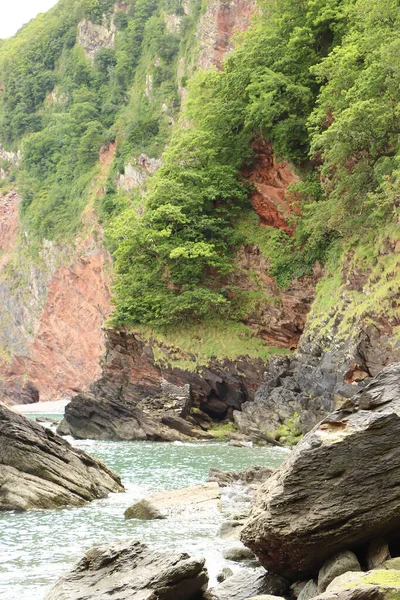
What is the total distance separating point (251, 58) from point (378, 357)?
24.4 metres

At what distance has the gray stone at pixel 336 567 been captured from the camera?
8.25 metres

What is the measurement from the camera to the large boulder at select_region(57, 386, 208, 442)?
35375 millimetres

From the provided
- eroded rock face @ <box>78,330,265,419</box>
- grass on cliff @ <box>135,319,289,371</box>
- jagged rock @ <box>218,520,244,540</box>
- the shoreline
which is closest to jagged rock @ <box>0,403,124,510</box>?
jagged rock @ <box>218,520,244,540</box>

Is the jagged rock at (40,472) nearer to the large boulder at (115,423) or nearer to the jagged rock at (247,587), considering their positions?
the jagged rock at (247,587)

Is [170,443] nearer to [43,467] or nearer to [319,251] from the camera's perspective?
[319,251]

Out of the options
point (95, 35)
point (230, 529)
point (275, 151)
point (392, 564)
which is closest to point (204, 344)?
point (275, 151)

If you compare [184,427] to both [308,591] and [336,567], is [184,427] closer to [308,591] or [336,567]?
[308,591]

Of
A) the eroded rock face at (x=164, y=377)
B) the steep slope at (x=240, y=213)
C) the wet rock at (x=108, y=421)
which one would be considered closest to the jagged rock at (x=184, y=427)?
the wet rock at (x=108, y=421)

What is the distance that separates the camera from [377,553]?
8.53 metres

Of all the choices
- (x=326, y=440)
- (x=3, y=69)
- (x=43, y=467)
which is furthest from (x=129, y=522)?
(x=3, y=69)

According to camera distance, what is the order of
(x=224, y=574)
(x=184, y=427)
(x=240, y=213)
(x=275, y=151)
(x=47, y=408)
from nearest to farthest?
(x=224, y=574)
(x=184, y=427)
(x=275, y=151)
(x=240, y=213)
(x=47, y=408)

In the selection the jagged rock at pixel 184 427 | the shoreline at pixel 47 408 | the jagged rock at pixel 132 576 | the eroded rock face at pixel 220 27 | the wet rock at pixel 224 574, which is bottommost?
Result: the shoreline at pixel 47 408

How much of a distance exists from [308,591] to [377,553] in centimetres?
100

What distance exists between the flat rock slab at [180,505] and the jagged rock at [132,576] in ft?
17.8
